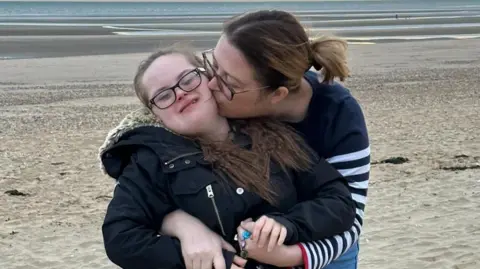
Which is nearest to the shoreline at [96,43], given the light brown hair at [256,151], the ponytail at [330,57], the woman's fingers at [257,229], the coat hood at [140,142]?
the ponytail at [330,57]

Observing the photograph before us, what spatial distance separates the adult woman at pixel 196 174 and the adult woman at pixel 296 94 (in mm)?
58

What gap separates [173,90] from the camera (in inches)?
92.0

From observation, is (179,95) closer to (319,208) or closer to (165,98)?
(165,98)

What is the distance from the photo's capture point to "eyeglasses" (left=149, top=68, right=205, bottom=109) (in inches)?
92.1

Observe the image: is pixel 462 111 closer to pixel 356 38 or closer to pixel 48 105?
pixel 48 105

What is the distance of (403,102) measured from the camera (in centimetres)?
1497

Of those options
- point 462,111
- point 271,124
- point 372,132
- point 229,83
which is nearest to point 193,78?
point 229,83

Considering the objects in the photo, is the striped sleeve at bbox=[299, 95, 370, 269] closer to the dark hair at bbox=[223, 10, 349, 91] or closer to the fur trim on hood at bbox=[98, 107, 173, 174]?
the dark hair at bbox=[223, 10, 349, 91]

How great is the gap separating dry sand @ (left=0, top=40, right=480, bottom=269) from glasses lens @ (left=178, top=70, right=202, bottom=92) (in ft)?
12.7

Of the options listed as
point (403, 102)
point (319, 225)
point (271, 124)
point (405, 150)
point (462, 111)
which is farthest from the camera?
point (403, 102)

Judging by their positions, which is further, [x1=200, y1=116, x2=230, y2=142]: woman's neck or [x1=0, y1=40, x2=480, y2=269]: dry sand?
[x1=0, y1=40, x2=480, y2=269]: dry sand

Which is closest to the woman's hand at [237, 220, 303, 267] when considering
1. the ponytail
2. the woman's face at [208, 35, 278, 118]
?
the woman's face at [208, 35, 278, 118]

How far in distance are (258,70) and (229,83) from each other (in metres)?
0.10

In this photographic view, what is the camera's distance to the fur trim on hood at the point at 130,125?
7.71 ft
